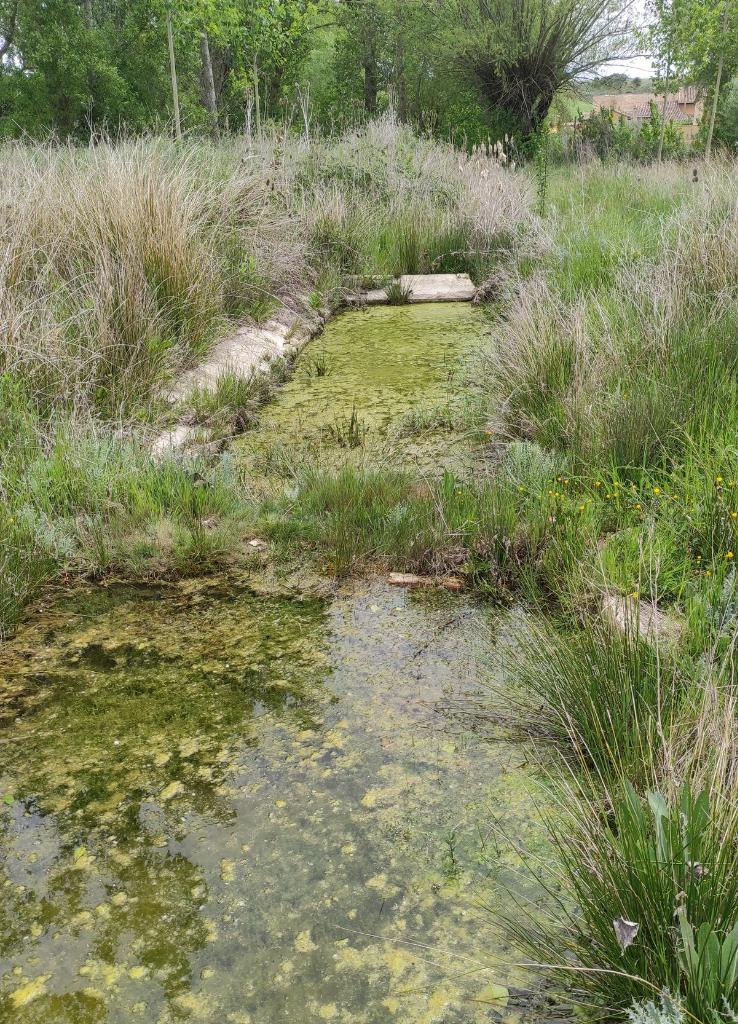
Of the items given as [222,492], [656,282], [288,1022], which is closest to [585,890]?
[288,1022]

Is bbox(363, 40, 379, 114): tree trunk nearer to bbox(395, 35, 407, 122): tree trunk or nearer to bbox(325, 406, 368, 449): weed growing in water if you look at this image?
bbox(395, 35, 407, 122): tree trunk

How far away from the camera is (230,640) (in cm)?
255

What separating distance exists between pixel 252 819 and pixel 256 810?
3 cm

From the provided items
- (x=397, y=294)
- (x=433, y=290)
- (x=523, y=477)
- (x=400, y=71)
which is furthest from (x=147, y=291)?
(x=400, y=71)

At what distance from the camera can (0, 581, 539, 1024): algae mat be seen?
1460mm

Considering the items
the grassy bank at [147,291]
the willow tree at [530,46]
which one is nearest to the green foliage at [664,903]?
the grassy bank at [147,291]

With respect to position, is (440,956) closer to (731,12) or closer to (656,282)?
(656,282)

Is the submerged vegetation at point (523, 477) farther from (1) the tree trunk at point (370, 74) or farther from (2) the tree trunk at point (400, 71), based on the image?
(1) the tree trunk at point (370, 74)

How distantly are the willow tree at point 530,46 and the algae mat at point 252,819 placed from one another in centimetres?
1536

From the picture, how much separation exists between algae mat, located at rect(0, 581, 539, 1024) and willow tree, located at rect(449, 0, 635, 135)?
15361mm

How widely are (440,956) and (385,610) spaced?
1311 millimetres

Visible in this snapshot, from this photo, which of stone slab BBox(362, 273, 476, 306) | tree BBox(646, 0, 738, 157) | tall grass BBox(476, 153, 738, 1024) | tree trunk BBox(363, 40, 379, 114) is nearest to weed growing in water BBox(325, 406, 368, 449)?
tall grass BBox(476, 153, 738, 1024)

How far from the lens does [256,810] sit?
1855 mm

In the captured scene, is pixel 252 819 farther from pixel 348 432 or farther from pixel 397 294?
pixel 397 294
